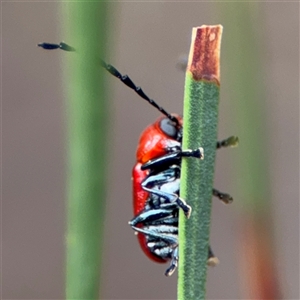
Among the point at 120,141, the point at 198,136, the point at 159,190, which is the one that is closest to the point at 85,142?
the point at 198,136

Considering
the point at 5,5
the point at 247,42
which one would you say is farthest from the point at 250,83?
the point at 5,5

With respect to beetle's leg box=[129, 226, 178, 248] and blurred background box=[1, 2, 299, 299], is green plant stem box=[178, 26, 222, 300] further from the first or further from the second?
blurred background box=[1, 2, 299, 299]

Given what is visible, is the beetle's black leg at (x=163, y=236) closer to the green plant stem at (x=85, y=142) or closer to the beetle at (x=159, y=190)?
the beetle at (x=159, y=190)

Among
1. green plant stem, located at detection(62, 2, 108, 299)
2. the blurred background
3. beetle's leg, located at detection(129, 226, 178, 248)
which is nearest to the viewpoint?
green plant stem, located at detection(62, 2, 108, 299)

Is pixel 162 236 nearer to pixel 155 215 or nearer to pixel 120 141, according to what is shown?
pixel 155 215

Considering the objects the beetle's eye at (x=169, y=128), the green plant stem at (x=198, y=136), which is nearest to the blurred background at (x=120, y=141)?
the beetle's eye at (x=169, y=128)

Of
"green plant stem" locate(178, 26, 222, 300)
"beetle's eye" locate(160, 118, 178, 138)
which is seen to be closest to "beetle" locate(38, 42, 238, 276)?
"beetle's eye" locate(160, 118, 178, 138)

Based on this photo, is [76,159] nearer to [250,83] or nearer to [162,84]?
[250,83]
